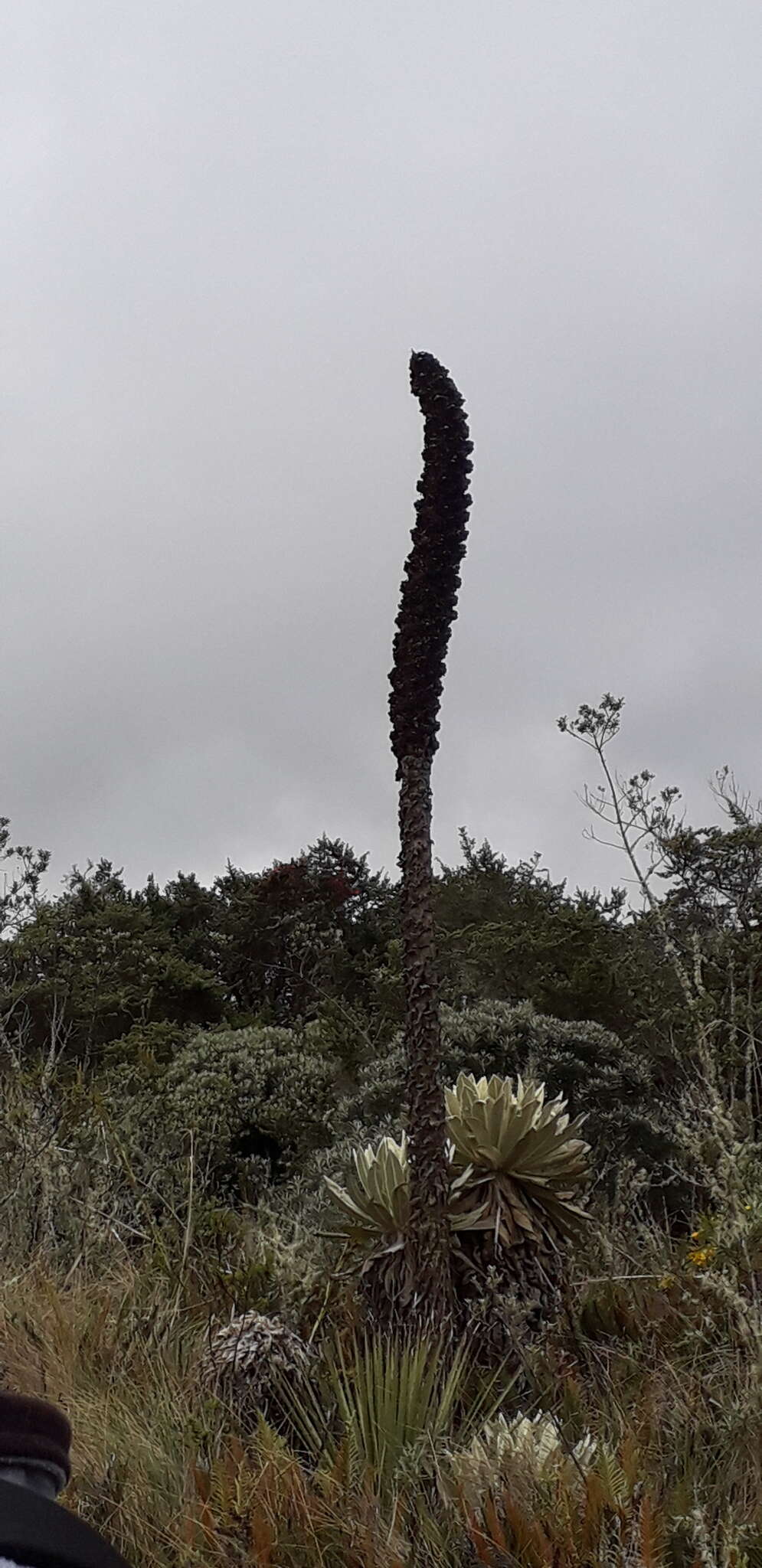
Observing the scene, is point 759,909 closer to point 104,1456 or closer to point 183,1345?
point 183,1345

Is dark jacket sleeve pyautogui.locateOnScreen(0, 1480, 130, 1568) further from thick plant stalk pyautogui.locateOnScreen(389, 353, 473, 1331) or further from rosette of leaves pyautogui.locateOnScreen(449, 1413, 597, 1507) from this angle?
thick plant stalk pyautogui.locateOnScreen(389, 353, 473, 1331)

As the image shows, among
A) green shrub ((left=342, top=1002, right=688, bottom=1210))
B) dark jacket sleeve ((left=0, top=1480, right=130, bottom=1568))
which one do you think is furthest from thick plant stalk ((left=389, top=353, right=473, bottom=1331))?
green shrub ((left=342, top=1002, right=688, bottom=1210))

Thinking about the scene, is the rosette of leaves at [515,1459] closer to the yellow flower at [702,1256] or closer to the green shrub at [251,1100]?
the yellow flower at [702,1256]

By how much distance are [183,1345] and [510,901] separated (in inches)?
348

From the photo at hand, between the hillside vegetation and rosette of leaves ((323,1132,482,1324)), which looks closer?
the hillside vegetation

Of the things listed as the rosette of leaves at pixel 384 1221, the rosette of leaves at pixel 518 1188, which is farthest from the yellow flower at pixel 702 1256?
the rosette of leaves at pixel 384 1221

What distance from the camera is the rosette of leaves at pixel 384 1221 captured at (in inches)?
159

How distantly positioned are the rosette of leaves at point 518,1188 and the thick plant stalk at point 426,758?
218 millimetres

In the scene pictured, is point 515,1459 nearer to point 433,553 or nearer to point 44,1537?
point 44,1537

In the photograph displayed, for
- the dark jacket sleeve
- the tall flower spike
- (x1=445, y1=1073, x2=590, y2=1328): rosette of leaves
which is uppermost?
the tall flower spike

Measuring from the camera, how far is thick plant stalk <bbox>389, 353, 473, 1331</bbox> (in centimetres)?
385

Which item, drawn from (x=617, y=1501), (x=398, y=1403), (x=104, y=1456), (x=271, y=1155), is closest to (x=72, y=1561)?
(x=617, y=1501)

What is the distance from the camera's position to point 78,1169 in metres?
6.51

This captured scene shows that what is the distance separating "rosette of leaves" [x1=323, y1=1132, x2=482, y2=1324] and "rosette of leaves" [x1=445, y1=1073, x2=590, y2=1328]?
0.24 ft
